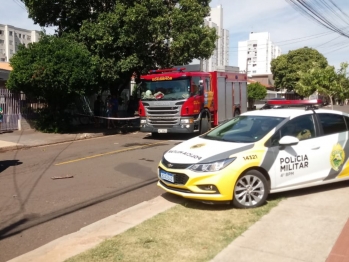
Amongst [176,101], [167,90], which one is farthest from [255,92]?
[176,101]

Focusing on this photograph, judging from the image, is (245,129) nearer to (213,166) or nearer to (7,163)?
(213,166)

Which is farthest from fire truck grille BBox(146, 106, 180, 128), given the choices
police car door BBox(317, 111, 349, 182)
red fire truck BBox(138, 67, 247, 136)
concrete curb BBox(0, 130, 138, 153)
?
police car door BBox(317, 111, 349, 182)

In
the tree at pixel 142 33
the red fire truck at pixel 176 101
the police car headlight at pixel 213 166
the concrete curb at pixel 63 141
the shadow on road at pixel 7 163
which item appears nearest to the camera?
the police car headlight at pixel 213 166

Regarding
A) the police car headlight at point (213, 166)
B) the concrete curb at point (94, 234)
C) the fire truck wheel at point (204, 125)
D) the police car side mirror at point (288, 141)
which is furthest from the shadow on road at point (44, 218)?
the fire truck wheel at point (204, 125)

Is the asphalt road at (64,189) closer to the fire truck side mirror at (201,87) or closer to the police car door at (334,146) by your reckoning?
the police car door at (334,146)

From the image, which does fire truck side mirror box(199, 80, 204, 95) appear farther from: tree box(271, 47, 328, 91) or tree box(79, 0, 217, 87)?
tree box(271, 47, 328, 91)

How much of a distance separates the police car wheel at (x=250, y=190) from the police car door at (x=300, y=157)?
0.93 feet

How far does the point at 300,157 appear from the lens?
627 cm

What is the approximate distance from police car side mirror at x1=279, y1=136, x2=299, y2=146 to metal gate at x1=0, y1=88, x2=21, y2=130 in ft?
46.8

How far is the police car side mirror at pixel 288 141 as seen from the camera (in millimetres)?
6004

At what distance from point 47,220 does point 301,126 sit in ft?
14.0

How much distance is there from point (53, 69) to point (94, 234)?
1131 cm

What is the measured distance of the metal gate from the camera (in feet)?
56.1

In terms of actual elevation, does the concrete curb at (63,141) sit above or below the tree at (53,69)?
below
